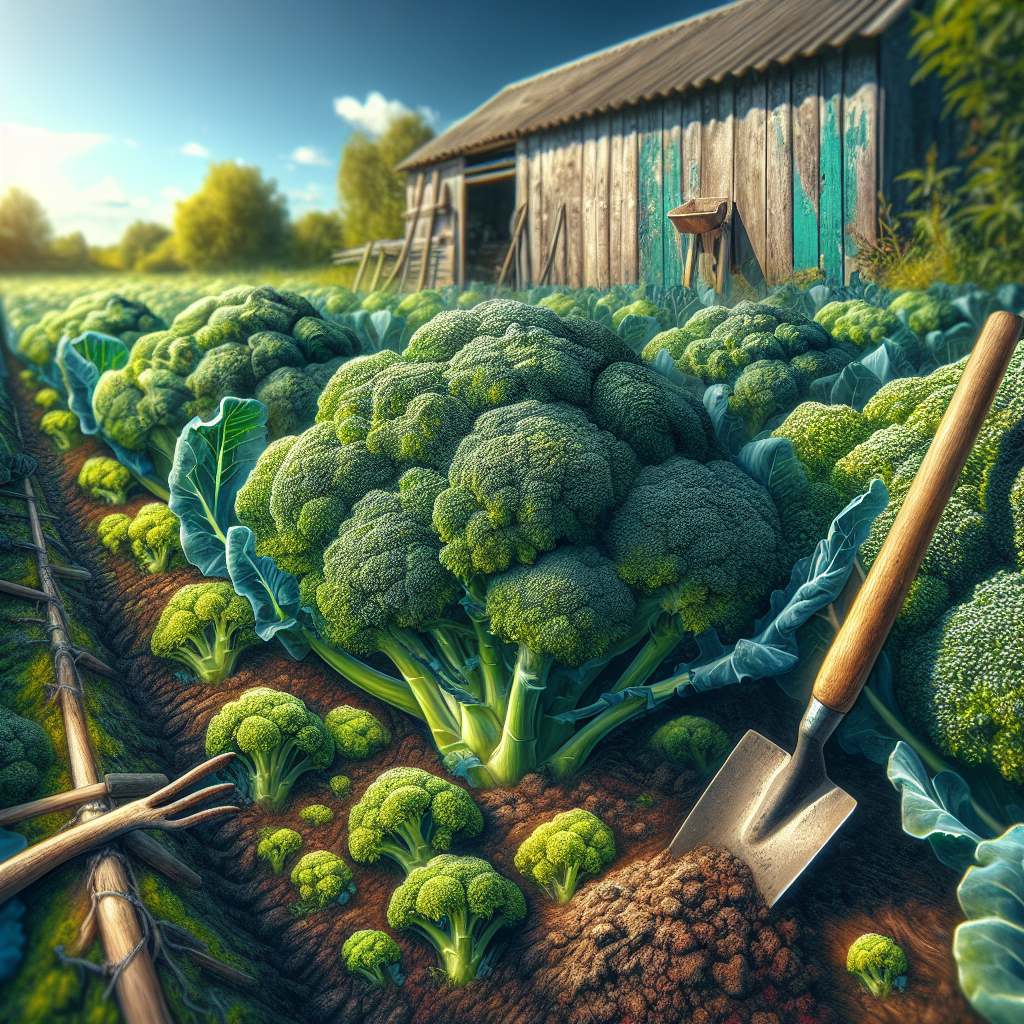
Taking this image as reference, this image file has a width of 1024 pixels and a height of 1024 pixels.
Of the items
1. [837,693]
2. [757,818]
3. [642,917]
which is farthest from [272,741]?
[837,693]

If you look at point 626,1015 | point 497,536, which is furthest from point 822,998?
point 497,536

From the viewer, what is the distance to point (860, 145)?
318 cm

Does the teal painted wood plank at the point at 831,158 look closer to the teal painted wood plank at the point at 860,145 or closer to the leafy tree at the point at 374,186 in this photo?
the teal painted wood plank at the point at 860,145

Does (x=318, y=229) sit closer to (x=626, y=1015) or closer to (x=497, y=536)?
(x=497, y=536)

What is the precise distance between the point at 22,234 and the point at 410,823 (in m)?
18.4

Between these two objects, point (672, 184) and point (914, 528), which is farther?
point (672, 184)

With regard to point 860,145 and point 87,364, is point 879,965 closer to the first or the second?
point 860,145

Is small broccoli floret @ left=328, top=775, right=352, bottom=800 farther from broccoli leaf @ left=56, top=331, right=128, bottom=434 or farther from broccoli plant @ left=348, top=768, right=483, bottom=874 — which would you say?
broccoli leaf @ left=56, top=331, right=128, bottom=434

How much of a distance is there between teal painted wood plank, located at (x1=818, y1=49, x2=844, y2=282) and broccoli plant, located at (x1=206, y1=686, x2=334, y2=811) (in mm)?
2970

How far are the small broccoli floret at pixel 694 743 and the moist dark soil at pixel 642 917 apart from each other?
0.16 feet

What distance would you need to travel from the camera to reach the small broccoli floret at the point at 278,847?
2.06m

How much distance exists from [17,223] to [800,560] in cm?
1814

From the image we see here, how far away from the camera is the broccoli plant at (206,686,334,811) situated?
2232 millimetres

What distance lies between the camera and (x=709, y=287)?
3596 millimetres
